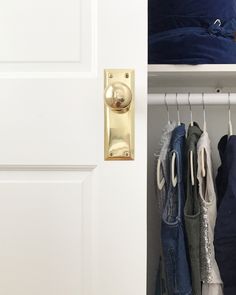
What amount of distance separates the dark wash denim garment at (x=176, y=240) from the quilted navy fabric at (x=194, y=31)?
25 centimetres

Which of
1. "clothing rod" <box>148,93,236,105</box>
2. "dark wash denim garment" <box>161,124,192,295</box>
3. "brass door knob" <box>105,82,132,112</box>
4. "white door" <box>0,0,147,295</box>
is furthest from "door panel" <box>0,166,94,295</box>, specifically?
"clothing rod" <box>148,93,236,105</box>

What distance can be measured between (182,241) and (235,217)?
14 centimetres

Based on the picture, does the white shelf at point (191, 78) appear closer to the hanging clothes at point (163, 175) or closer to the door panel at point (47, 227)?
the hanging clothes at point (163, 175)

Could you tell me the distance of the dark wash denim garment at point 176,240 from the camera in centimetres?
86

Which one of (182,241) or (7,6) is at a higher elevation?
(7,6)

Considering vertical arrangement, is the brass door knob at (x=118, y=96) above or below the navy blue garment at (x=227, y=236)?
above

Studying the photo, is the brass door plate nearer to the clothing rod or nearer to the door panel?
the door panel

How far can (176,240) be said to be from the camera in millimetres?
870

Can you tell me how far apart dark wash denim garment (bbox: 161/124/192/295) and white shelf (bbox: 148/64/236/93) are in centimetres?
20

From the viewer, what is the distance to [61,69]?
0.67 meters

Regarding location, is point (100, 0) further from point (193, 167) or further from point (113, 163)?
point (193, 167)

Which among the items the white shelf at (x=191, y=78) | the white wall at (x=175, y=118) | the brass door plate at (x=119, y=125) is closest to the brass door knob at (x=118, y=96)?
the brass door plate at (x=119, y=125)

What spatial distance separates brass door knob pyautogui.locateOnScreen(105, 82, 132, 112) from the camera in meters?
0.63

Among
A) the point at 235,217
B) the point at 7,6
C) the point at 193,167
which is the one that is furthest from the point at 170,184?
the point at 7,6
